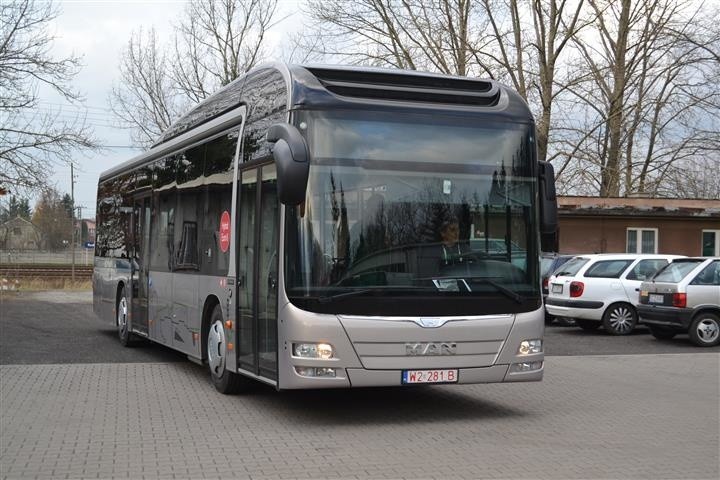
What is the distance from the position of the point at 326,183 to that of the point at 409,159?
2.86ft

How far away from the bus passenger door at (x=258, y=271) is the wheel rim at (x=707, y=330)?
11250 millimetres

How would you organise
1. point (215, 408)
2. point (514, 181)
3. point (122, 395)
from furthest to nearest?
point (122, 395), point (215, 408), point (514, 181)

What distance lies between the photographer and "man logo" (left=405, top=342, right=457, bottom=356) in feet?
30.2

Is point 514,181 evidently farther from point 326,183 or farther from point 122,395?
point 122,395

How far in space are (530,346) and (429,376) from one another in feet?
3.78

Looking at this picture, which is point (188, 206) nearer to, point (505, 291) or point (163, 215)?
point (163, 215)

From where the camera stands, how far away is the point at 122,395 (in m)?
11.3

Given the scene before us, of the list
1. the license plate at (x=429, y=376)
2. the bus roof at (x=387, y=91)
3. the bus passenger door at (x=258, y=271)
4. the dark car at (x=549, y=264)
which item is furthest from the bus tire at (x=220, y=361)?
the dark car at (x=549, y=264)

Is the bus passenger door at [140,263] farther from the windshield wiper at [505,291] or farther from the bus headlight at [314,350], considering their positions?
the windshield wiper at [505,291]

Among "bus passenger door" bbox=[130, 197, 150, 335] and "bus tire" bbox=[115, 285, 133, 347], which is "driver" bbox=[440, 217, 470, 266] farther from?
"bus tire" bbox=[115, 285, 133, 347]

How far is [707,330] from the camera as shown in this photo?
61.0 ft

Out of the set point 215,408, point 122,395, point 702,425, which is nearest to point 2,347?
point 122,395

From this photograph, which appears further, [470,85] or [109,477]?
[470,85]

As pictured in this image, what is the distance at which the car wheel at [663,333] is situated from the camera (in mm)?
18953
